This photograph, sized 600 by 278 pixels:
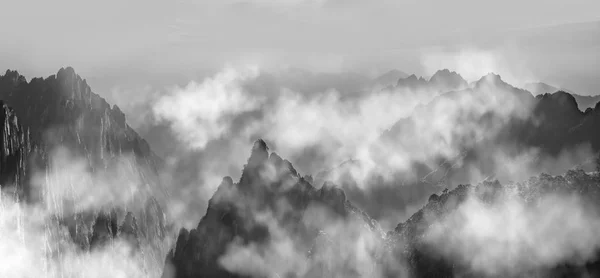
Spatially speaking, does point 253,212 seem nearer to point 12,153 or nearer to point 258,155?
point 258,155

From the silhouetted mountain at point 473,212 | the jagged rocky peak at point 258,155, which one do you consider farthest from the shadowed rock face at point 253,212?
the silhouetted mountain at point 473,212

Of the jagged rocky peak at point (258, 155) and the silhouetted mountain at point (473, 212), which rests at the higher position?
the jagged rocky peak at point (258, 155)

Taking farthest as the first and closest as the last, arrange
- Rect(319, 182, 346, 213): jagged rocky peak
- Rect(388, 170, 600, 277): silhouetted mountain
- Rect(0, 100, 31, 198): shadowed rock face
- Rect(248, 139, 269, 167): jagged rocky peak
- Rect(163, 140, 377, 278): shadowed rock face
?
Rect(0, 100, 31, 198): shadowed rock face, Rect(248, 139, 269, 167): jagged rocky peak, Rect(163, 140, 377, 278): shadowed rock face, Rect(319, 182, 346, 213): jagged rocky peak, Rect(388, 170, 600, 277): silhouetted mountain

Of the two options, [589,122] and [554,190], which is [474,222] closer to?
[554,190]

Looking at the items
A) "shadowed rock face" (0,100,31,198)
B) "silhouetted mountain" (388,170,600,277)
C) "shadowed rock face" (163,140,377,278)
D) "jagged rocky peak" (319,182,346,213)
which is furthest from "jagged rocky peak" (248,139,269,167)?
"shadowed rock face" (0,100,31,198)

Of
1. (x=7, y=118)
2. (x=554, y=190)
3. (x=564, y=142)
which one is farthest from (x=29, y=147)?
(x=564, y=142)

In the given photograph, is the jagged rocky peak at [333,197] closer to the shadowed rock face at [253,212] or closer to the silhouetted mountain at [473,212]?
the shadowed rock face at [253,212]

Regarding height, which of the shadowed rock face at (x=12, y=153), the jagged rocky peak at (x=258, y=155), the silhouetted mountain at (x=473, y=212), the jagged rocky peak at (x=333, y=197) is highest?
the shadowed rock face at (x=12, y=153)

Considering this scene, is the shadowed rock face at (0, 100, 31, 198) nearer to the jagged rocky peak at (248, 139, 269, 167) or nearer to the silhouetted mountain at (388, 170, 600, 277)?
the jagged rocky peak at (248, 139, 269, 167)
